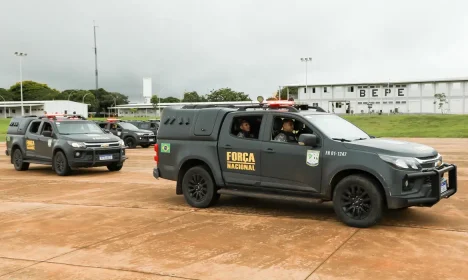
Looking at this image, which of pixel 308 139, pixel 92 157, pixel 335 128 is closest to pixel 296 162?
pixel 308 139

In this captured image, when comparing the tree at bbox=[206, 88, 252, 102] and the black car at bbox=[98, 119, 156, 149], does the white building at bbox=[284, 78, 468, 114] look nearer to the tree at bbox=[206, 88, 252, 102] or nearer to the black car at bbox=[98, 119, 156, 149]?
the tree at bbox=[206, 88, 252, 102]

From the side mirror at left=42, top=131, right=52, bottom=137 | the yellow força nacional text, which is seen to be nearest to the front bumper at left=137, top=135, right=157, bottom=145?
the side mirror at left=42, top=131, right=52, bottom=137

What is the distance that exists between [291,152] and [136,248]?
9.40 ft

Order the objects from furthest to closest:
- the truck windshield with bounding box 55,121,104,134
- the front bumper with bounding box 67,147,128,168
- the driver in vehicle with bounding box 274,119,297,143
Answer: the truck windshield with bounding box 55,121,104,134
the front bumper with bounding box 67,147,128,168
the driver in vehicle with bounding box 274,119,297,143

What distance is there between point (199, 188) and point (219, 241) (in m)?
2.47

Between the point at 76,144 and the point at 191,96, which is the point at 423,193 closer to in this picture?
the point at 76,144

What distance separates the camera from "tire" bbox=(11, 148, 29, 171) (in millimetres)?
15878

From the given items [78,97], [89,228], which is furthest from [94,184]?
[78,97]

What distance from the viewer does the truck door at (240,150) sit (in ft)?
26.2

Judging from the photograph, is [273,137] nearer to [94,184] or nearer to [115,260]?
[115,260]

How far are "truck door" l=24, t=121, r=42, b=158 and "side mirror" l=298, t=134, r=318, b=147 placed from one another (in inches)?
422

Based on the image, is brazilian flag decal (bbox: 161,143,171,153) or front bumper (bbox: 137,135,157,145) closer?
brazilian flag decal (bbox: 161,143,171,153)

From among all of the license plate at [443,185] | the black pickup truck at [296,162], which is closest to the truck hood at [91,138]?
the black pickup truck at [296,162]

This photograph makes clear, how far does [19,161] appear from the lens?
15969 millimetres
